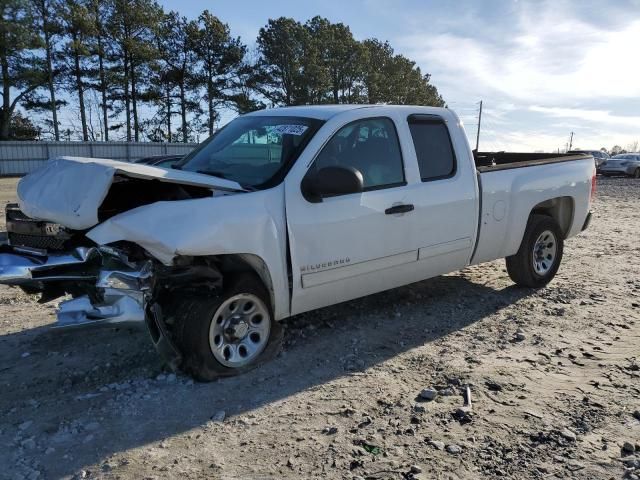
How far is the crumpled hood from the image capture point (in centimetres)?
351

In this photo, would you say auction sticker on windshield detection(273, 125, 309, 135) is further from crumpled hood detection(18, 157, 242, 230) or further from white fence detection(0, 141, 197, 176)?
white fence detection(0, 141, 197, 176)

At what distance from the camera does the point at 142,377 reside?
3945 millimetres

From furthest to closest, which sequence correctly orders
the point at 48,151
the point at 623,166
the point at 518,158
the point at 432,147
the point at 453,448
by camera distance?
1. the point at 48,151
2. the point at 623,166
3. the point at 518,158
4. the point at 432,147
5. the point at 453,448

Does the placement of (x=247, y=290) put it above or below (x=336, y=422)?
above

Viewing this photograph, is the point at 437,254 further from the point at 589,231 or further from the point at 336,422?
the point at 589,231

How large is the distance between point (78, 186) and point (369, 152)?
2.26 meters

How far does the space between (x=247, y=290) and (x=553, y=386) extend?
227 cm

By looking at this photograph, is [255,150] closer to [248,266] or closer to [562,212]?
[248,266]

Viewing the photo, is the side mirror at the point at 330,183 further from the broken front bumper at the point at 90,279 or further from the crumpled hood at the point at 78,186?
the broken front bumper at the point at 90,279

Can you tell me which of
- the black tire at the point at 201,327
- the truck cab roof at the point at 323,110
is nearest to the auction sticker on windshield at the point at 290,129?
the truck cab roof at the point at 323,110

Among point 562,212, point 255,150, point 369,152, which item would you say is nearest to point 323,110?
point 369,152

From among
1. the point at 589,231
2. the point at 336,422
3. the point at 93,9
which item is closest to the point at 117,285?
the point at 336,422

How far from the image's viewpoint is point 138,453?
120 inches

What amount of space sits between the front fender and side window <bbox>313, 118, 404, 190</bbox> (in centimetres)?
65
